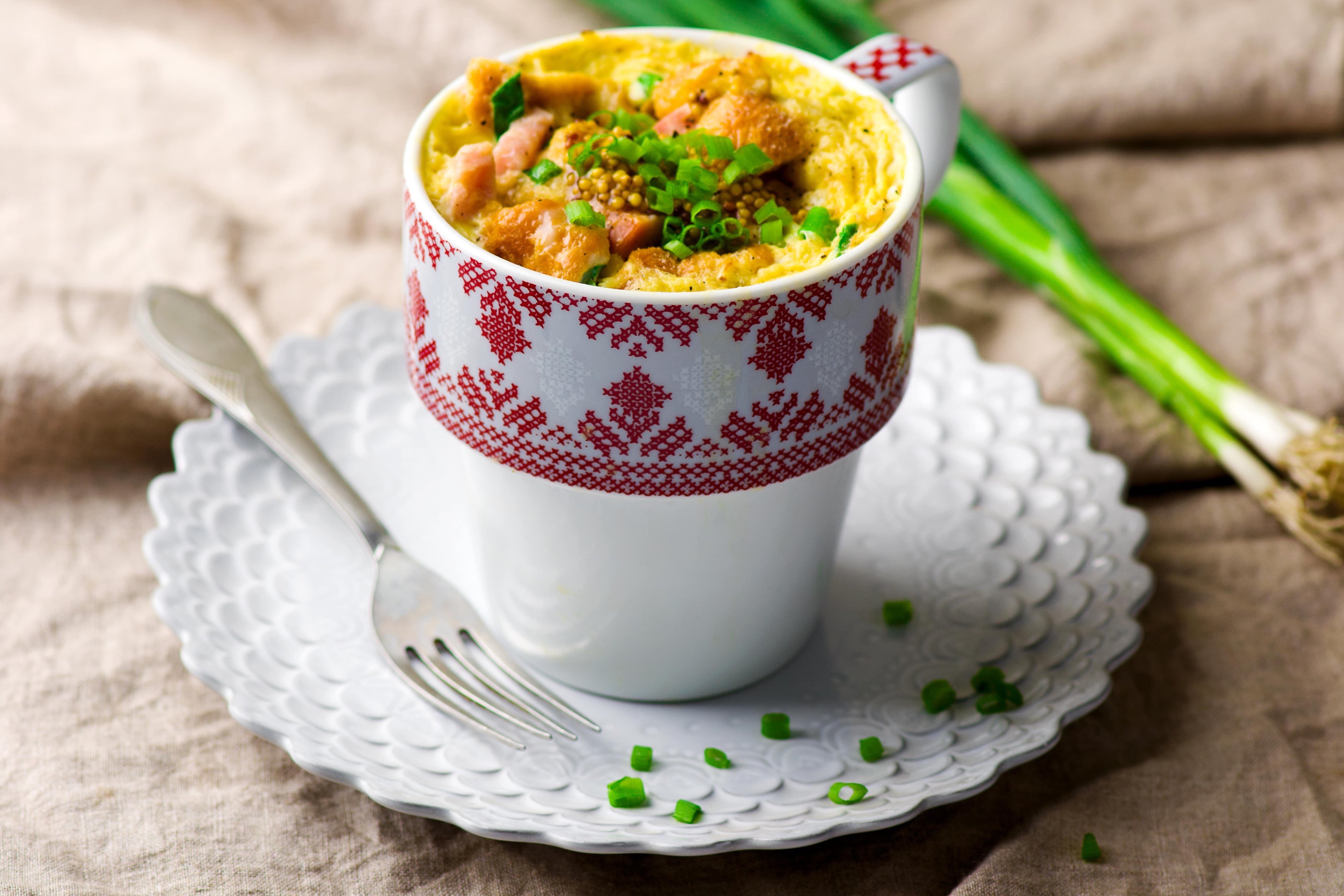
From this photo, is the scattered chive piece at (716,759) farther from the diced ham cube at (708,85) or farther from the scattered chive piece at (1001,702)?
the diced ham cube at (708,85)

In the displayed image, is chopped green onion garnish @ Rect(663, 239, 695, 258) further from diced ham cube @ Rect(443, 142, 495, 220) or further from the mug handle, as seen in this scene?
the mug handle

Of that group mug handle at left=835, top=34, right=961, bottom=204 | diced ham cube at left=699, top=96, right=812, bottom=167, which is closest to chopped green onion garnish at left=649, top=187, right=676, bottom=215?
diced ham cube at left=699, top=96, right=812, bottom=167

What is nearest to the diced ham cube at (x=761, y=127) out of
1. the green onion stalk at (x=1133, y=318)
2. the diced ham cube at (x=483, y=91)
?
the diced ham cube at (x=483, y=91)

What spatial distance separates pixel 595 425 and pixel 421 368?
0.26m

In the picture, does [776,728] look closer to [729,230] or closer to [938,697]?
[938,697]

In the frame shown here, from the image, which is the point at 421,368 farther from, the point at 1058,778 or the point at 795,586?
the point at 1058,778

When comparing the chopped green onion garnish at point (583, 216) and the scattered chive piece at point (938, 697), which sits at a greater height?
the chopped green onion garnish at point (583, 216)

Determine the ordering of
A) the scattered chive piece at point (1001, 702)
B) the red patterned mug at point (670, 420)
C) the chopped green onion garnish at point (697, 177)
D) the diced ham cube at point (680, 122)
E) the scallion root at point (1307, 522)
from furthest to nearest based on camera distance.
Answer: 1. the scallion root at point (1307, 522)
2. the scattered chive piece at point (1001, 702)
3. the diced ham cube at point (680, 122)
4. the chopped green onion garnish at point (697, 177)
5. the red patterned mug at point (670, 420)

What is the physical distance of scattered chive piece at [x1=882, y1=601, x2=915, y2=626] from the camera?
185 cm

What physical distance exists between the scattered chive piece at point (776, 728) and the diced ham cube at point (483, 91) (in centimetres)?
81

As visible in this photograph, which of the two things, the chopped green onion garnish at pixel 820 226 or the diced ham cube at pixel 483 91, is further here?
the diced ham cube at pixel 483 91

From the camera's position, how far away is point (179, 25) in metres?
3.10

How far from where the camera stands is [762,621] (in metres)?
1.71

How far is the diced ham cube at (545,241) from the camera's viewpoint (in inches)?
55.7
